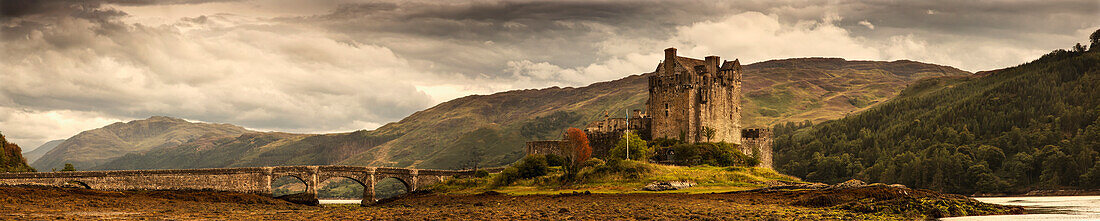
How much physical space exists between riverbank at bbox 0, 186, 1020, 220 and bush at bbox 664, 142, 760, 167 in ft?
77.2

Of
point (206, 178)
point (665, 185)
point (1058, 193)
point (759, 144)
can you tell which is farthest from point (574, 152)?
point (1058, 193)

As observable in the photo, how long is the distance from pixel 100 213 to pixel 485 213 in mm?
24034

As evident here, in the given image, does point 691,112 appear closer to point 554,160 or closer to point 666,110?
point 666,110

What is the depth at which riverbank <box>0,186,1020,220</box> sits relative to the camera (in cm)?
5019

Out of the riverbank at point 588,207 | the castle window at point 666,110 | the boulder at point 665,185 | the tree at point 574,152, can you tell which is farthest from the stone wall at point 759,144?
the riverbank at point 588,207

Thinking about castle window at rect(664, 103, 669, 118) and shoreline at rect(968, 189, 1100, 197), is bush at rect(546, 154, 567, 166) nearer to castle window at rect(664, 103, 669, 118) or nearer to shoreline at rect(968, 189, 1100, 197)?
castle window at rect(664, 103, 669, 118)

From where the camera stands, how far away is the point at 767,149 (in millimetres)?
113688

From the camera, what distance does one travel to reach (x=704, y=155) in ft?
322

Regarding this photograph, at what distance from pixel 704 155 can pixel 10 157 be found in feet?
321

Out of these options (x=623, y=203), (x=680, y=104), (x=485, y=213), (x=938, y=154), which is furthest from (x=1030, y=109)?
(x=485, y=213)

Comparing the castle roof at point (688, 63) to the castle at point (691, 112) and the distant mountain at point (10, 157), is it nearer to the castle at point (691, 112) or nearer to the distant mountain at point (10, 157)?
the castle at point (691, 112)

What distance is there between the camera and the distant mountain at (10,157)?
10926 centimetres

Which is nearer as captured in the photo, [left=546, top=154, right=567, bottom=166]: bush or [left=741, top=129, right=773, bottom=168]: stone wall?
[left=546, top=154, right=567, bottom=166]: bush

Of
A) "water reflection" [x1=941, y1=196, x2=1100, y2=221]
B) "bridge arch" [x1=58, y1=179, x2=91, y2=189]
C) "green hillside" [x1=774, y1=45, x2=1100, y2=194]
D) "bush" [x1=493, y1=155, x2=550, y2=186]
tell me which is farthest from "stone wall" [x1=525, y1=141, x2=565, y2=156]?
"green hillside" [x1=774, y1=45, x2=1100, y2=194]
